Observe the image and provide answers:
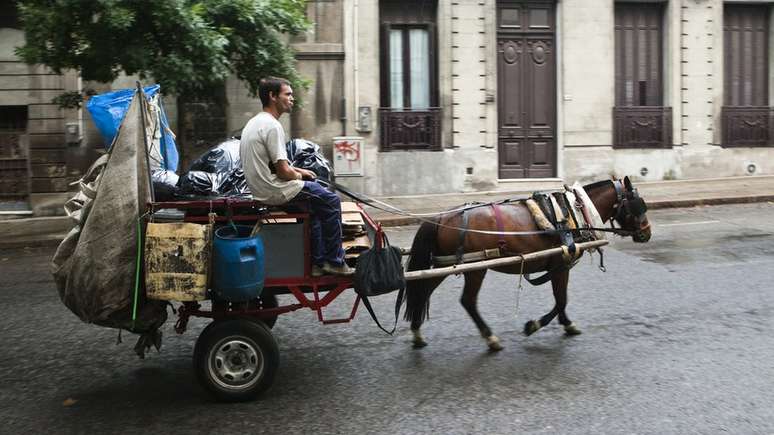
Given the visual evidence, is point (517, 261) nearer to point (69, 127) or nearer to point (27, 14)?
point (27, 14)

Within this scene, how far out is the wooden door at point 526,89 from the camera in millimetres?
17516

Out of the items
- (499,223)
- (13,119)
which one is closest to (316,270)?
(499,223)

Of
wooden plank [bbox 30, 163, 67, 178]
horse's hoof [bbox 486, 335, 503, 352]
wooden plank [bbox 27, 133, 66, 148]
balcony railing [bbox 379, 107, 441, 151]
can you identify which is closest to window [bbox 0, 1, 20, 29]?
wooden plank [bbox 27, 133, 66, 148]

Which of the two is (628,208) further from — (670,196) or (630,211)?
(670,196)

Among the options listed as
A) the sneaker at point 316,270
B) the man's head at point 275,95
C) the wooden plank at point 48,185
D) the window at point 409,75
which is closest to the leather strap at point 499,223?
the sneaker at point 316,270

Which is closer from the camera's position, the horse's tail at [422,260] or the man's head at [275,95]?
the man's head at [275,95]

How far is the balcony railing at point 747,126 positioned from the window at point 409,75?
7350 millimetres

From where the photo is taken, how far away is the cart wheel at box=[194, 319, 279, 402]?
16.2ft

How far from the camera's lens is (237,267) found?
470 centimetres

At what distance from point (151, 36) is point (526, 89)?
9254mm

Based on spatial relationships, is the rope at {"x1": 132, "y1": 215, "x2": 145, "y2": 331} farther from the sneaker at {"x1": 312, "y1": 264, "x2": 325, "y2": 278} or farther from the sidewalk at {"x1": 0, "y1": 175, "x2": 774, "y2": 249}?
the sidewalk at {"x1": 0, "y1": 175, "x2": 774, "y2": 249}

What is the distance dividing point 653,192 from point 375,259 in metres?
12.1

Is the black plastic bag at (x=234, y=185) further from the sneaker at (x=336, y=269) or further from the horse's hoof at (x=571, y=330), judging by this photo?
the horse's hoof at (x=571, y=330)

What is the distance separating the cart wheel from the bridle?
10.4ft
